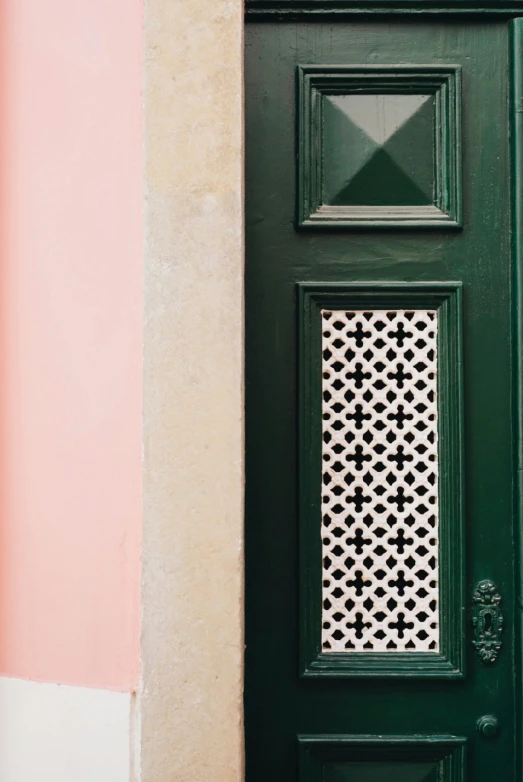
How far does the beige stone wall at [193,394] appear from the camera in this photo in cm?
223

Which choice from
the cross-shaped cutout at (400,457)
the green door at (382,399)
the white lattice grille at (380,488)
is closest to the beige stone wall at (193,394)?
the green door at (382,399)

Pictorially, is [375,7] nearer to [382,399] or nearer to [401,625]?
[382,399]

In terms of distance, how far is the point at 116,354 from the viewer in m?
2.33

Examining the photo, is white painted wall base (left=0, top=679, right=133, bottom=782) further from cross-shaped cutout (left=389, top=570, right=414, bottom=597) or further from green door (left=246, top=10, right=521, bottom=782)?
cross-shaped cutout (left=389, top=570, right=414, bottom=597)

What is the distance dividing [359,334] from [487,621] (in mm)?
930

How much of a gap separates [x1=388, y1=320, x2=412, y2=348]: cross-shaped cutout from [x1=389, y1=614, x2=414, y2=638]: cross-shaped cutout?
2.67ft

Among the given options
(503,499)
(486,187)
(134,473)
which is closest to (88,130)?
(134,473)

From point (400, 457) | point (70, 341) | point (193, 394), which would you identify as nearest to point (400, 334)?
point (400, 457)

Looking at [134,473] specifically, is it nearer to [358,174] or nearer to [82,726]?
[82,726]

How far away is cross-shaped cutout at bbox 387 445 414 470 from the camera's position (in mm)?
2521

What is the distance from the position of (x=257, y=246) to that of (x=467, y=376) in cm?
74

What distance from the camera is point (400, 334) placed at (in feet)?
8.41

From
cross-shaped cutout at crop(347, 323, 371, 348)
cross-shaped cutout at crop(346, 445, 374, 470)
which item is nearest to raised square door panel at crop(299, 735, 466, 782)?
cross-shaped cutout at crop(346, 445, 374, 470)

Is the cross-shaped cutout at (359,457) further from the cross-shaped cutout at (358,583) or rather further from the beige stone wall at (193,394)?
the beige stone wall at (193,394)
